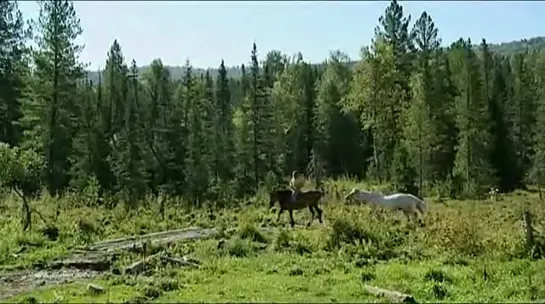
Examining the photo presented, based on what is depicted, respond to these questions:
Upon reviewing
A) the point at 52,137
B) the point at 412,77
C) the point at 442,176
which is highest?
the point at 412,77

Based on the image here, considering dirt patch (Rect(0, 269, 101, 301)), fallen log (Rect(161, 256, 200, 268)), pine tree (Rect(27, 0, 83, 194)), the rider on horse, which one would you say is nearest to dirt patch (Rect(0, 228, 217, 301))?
dirt patch (Rect(0, 269, 101, 301))

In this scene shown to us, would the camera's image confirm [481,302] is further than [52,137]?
No

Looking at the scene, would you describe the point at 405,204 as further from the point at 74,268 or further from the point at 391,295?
the point at 391,295

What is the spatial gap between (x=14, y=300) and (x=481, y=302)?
8084mm

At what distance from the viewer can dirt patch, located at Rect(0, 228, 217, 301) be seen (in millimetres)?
14509

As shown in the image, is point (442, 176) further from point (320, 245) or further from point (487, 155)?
point (320, 245)

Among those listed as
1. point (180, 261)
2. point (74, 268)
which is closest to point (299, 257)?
point (180, 261)

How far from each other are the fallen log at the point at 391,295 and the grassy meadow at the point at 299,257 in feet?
0.72

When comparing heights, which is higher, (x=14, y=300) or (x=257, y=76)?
(x=257, y=76)

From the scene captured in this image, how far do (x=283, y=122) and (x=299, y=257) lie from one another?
55.3 meters

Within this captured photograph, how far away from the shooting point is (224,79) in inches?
3839

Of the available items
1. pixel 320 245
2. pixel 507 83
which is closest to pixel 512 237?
pixel 320 245

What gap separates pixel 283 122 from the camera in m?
71.8

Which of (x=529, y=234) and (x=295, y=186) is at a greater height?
(x=295, y=186)
